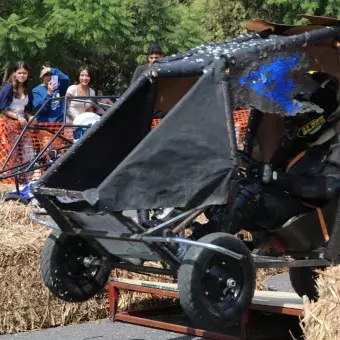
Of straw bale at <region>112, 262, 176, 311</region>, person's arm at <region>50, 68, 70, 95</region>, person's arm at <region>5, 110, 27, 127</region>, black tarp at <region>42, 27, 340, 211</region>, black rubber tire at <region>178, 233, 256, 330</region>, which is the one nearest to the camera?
black rubber tire at <region>178, 233, 256, 330</region>

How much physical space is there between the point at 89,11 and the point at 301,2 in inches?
233

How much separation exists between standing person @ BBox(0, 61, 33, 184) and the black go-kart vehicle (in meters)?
4.69

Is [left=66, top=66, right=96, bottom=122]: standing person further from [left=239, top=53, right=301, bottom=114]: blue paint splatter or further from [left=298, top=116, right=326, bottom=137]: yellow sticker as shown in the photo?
[left=239, top=53, right=301, bottom=114]: blue paint splatter

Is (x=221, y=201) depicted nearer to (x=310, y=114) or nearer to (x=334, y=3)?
(x=310, y=114)

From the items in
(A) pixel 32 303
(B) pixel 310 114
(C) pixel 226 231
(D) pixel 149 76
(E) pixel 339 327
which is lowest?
(A) pixel 32 303

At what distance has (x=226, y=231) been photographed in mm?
5578

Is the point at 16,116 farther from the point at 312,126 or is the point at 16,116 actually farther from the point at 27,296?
the point at 312,126

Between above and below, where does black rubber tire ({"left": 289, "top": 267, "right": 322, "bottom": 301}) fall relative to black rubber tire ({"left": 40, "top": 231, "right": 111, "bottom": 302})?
below

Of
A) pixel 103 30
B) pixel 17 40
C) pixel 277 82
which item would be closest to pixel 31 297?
pixel 277 82

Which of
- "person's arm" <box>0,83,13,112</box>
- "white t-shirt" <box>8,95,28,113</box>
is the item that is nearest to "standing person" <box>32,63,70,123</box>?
"white t-shirt" <box>8,95,28,113</box>

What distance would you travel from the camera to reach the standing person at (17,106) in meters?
10.5

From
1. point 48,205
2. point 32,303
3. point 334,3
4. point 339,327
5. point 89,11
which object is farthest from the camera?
point 334,3

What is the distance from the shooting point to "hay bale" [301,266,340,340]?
5051 mm

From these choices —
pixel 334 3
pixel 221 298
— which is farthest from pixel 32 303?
pixel 334 3
